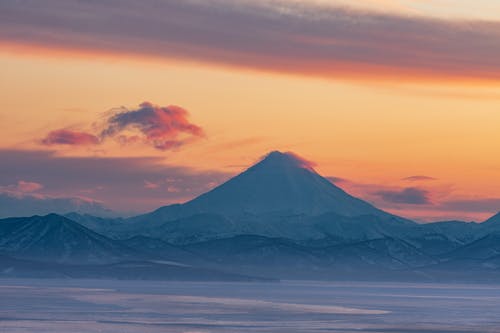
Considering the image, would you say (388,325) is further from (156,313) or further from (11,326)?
(11,326)

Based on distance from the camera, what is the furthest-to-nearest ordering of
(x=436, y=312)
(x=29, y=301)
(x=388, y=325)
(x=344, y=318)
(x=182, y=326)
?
(x=29, y=301), (x=436, y=312), (x=344, y=318), (x=388, y=325), (x=182, y=326)

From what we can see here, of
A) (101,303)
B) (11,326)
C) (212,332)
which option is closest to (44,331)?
(11,326)

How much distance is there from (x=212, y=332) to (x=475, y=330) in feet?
98.1

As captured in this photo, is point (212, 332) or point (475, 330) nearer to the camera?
point (212, 332)

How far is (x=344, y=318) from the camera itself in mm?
155750

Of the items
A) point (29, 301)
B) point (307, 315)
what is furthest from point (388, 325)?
point (29, 301)

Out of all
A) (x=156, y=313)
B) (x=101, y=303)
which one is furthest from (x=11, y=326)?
(x=101, y=303)

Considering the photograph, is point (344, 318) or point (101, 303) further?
point (101, 303)

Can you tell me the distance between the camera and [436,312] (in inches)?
7042

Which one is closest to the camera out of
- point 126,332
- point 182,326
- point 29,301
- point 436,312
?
point 126,332

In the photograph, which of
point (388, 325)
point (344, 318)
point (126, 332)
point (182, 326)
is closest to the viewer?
point (126, 332)

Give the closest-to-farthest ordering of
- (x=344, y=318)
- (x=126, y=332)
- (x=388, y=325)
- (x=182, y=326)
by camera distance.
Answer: (x=126, y=332) < (x=182, y=326) < (x=388, y=325) < (x=344, y=318)

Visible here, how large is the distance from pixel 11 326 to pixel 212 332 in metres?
20.8

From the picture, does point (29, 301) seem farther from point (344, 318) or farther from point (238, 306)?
point (344, 318)
